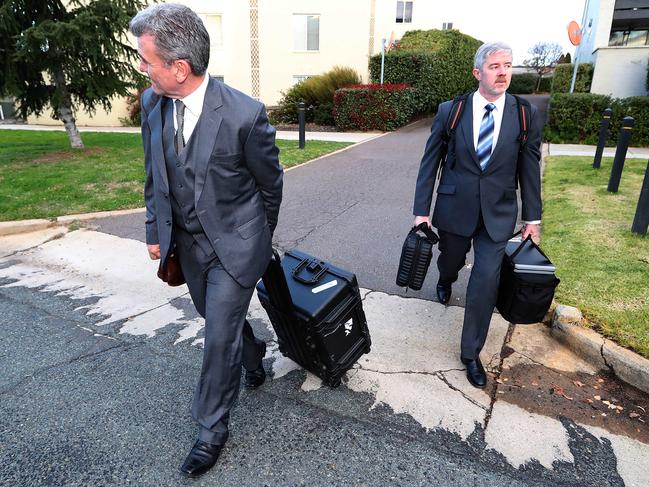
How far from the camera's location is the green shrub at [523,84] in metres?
43.3

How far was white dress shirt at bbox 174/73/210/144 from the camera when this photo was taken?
2092 mm

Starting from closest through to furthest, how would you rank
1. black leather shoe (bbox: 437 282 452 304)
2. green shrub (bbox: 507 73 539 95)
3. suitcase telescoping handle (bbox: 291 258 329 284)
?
suitcase telescoping handle (bbox: 291 258 329 284) < black leather shoe (bbox: 437 282 452 304) < green shrub (bbox: 507 73 539 95)

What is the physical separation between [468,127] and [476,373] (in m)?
1.54

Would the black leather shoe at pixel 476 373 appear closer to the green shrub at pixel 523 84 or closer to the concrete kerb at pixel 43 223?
the concrete kerb at pixel 43 223

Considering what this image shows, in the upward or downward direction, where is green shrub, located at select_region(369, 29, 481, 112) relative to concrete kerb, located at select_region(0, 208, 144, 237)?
upward

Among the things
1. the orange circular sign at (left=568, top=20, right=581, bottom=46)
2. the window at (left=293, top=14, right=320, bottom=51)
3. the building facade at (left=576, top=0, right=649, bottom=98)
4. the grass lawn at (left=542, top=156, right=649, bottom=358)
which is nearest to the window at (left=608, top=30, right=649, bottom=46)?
the building facade at (left=576, top=0, right=649, bottom=98)

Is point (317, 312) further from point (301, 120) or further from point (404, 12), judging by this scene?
point (404, 12)

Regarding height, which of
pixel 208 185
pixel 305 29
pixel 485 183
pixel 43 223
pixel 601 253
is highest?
pixel 305 29

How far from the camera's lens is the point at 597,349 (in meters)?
3.12

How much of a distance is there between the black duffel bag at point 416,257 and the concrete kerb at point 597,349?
1208mm

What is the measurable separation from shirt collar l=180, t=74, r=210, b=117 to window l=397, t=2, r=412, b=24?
33.2 meters

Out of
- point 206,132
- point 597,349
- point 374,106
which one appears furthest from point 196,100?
point 374,106

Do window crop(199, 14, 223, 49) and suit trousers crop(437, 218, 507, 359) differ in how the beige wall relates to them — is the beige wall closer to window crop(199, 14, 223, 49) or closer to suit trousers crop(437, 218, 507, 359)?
suit trousers crop(437, 218, 507, 359)

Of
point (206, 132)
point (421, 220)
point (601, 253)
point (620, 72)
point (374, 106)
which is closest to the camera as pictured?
point (206, 132)
